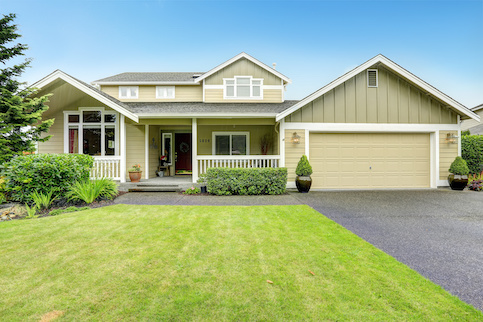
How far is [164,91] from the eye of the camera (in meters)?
11.7

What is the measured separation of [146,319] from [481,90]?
32578 millimetres

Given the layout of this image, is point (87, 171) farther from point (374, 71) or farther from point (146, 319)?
point (374, 71)

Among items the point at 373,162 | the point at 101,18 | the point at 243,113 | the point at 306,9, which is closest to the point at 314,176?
the point at 373,162

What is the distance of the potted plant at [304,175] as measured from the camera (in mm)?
7934

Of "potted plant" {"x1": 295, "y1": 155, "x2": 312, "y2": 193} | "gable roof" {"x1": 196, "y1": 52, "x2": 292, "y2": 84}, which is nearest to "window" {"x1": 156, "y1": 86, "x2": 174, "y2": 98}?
"gable roof" {"x1": 196, "y1": 52, "x2": 292, "y2": 84}

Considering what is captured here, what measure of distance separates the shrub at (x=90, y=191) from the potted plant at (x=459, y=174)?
12.7 metres

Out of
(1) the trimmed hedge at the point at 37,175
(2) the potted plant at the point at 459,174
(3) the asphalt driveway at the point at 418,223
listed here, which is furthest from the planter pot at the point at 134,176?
(2) the potted plant at the point at 459,174

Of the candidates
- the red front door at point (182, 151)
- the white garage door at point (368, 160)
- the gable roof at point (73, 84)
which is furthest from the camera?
the red front door at point (182, 151)

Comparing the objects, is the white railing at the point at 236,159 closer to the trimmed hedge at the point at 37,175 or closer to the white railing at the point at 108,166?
the white railing at the point at 108,166

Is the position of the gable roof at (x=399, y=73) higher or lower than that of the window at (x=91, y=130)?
higher

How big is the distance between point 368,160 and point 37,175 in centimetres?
1123

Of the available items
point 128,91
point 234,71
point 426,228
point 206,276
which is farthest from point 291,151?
point 128,91

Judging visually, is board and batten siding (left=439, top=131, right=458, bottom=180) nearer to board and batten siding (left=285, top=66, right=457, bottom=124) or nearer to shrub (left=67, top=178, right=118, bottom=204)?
board and batten siding (left=285, top=66, right=457, bottom=124)

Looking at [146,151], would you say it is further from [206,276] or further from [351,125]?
[351,125]
